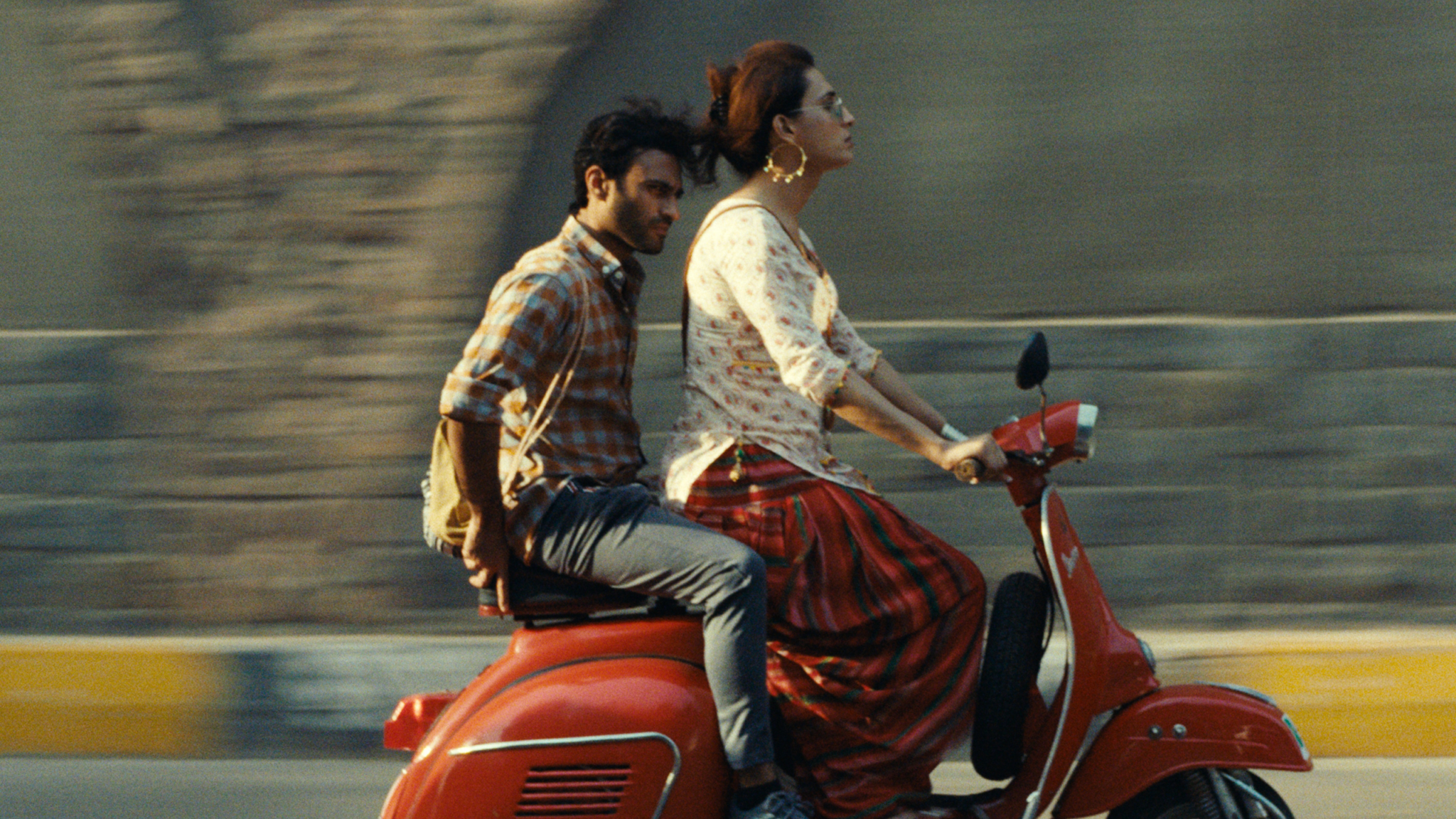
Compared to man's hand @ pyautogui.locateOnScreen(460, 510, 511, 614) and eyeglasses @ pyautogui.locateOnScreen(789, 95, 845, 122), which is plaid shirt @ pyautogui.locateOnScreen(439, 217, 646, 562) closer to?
man's hand @ pyautogui.locateOnScreen(460, 510, 511, 614)

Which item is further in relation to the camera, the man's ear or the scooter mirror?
the man's ear

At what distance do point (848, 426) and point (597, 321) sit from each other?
2150 millimetres

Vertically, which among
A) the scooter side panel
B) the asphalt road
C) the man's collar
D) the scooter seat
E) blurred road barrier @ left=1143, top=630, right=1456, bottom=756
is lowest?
the asphalt road

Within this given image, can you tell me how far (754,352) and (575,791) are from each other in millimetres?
875

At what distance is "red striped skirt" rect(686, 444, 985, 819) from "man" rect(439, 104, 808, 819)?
0.11 metres

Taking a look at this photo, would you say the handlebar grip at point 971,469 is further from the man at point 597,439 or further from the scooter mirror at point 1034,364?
the man at point 597,439

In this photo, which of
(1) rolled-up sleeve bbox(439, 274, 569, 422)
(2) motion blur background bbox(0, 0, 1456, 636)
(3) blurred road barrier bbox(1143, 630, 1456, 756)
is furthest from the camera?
(2) motion blur background bbox(0, 0, 1456, 636)

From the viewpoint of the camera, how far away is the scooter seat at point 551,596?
2.86 meters

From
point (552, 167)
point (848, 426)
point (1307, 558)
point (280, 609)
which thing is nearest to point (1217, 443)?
point (1307, 558)

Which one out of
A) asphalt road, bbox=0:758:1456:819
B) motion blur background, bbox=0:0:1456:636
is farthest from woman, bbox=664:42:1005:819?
motion blur background, bbox=0:0:1456:636

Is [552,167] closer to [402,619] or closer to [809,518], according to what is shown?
[402,619]

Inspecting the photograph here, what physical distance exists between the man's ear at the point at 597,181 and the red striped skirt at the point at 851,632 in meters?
0.55

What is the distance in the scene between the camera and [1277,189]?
479cm

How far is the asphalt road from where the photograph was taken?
418cm
